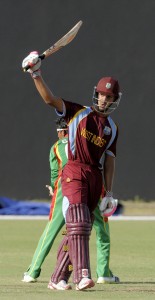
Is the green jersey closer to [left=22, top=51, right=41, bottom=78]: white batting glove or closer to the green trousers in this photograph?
the green trousers

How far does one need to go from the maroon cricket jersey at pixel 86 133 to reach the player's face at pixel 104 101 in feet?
0.22

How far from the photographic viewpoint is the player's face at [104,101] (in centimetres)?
868

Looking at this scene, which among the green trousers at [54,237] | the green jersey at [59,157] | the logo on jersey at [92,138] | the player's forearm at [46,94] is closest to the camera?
the player's forearm at [46,94]

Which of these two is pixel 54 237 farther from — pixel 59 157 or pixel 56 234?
pixel 59 157

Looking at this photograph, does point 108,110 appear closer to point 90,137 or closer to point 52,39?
point 90,137

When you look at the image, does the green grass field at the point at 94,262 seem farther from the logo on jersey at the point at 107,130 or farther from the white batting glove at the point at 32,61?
the white batting glove at the point at 32,61

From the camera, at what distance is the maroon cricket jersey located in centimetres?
852

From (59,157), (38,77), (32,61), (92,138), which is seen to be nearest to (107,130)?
(92,138)

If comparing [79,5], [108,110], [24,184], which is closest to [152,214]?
[24,184]

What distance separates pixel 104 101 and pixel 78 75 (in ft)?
44.8

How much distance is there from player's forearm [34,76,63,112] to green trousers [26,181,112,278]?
1387 mm

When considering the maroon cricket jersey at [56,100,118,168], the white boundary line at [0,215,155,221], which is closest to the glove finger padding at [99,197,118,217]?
the maroon cricket jersey at [56,100,118,168]

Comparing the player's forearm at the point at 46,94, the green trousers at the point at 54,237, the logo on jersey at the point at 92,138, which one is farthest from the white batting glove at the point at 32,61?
the green trousers at the point at 54,237

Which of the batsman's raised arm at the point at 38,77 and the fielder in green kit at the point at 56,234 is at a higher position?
the batsman's raised arm at the point at 38,77
